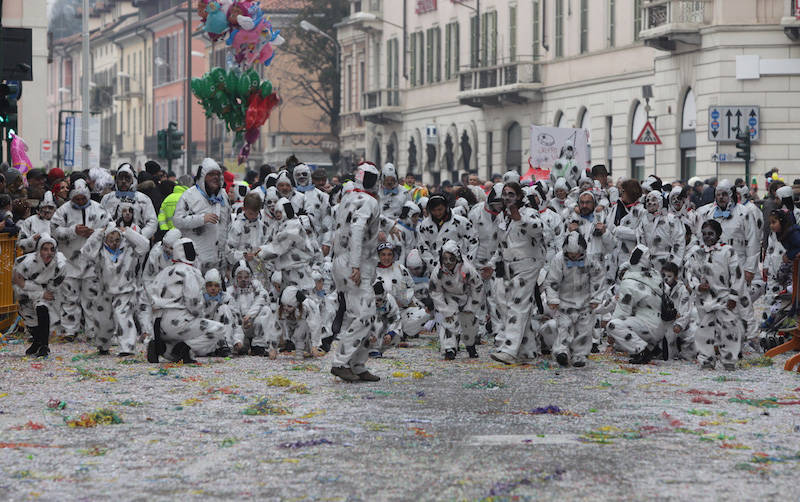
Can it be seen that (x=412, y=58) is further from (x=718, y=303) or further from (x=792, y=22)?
(x=718, y=303)

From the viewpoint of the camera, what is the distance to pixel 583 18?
4838cm

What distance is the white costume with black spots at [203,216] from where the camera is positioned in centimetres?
1577

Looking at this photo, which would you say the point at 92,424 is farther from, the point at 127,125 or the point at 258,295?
the point at 127,125

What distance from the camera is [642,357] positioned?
15031 mm

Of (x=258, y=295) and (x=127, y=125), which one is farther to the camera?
(x=127, y=125)

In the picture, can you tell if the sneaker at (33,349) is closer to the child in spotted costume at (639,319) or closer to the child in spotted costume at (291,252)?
the child in spotted costume at (291,252)

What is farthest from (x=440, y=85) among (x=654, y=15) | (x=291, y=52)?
(x=654, y=15)

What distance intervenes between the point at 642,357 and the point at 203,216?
14.5 feet

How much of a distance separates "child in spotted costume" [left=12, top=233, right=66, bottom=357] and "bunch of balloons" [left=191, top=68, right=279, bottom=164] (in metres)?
9.80

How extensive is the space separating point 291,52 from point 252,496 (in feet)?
215

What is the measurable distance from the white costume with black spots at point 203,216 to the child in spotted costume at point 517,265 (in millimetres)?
2961

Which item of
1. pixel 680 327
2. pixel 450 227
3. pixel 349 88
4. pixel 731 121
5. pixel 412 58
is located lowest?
pixel 680 327

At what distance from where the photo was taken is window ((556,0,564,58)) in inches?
1973

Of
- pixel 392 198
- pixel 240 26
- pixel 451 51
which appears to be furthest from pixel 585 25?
pixel 392 198
